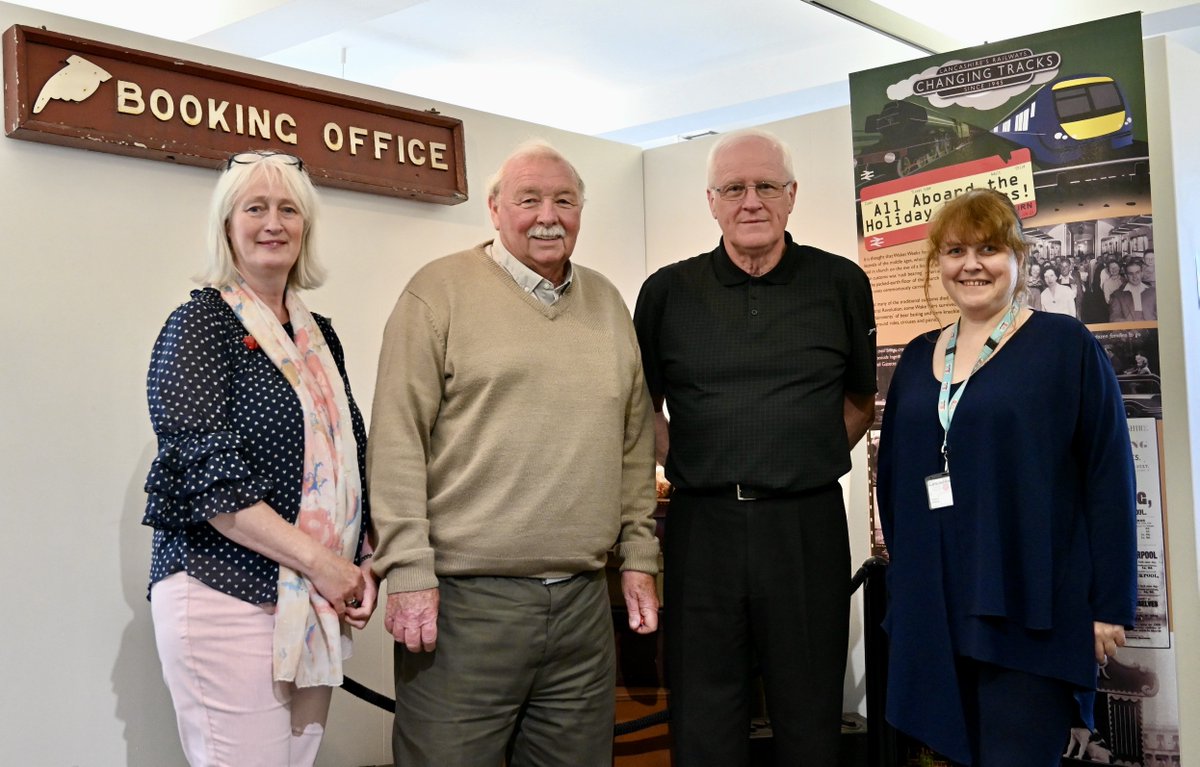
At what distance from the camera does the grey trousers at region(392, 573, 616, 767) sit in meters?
2.42

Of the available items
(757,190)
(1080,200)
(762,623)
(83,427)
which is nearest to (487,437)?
(762,623)

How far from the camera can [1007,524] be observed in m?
2.43

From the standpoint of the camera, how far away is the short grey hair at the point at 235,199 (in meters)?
2.37

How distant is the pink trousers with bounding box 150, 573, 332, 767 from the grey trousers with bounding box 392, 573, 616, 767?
1.07 ft

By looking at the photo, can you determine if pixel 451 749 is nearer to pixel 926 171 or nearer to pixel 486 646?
pixel 486 646

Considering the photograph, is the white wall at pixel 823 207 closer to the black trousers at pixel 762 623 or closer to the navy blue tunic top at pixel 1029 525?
the black trousers at pixel 762 623

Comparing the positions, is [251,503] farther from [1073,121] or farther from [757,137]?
[1073,121]

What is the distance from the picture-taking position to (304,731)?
236 cm

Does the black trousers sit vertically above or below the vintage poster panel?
below

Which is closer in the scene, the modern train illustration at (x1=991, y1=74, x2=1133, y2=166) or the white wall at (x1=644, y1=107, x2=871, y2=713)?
the modern train illustration at (x1=991, y1=74, x2=1133, y2=166)

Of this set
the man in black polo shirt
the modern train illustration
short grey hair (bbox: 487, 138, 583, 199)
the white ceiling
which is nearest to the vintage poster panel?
the modern train illustration

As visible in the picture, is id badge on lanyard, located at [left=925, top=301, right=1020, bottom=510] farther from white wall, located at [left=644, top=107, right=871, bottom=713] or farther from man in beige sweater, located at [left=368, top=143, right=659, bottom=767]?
white wall, located at [left=644, top=107, right=871, bottom=713]

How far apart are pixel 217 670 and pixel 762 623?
1.20 meters

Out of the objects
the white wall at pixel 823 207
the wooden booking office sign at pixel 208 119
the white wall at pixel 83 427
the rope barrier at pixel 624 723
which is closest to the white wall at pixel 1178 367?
the rope barrier at pixel 624 723
